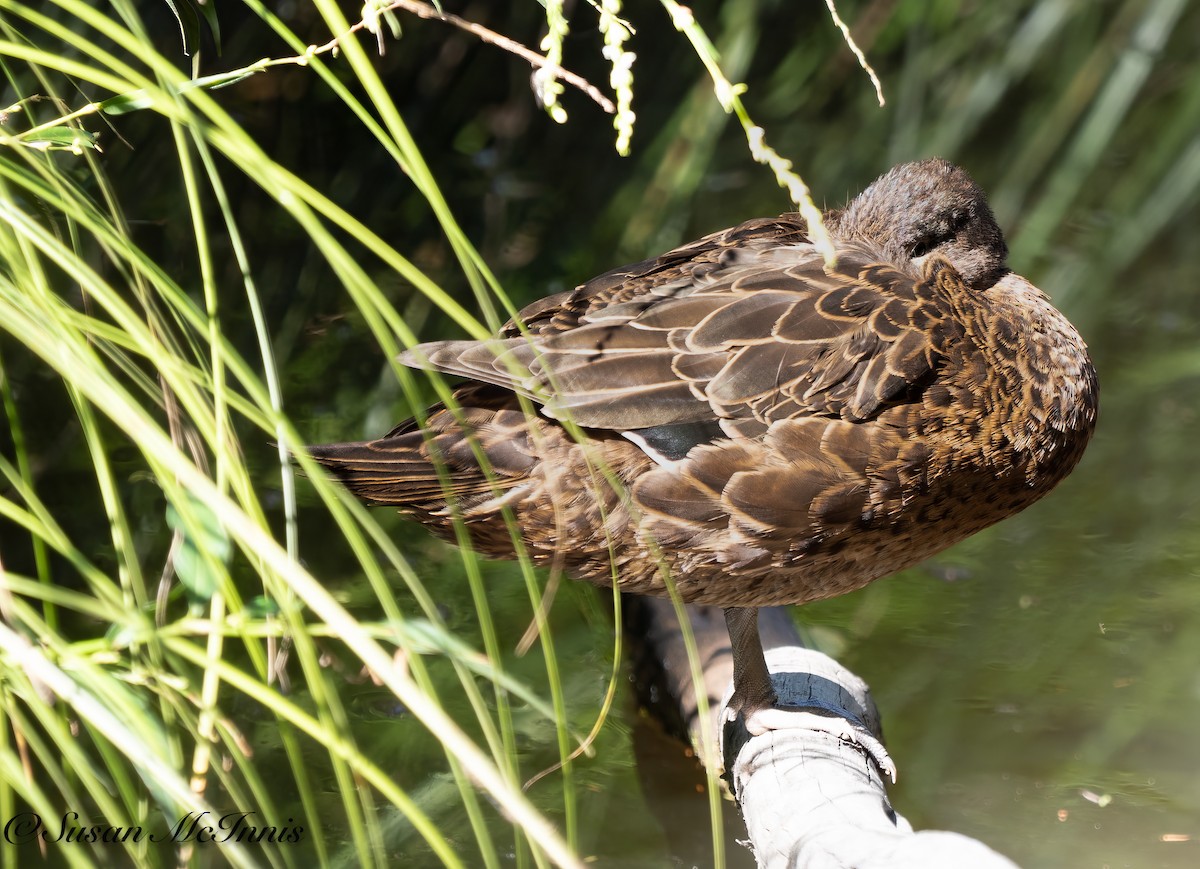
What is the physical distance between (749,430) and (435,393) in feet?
4.10

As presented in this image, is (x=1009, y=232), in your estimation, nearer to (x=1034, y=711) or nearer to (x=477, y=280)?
(x=1034, y=711)

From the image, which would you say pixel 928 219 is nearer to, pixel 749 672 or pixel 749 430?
pixel 749 430

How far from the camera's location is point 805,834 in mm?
1807

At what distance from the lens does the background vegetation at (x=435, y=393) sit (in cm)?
112

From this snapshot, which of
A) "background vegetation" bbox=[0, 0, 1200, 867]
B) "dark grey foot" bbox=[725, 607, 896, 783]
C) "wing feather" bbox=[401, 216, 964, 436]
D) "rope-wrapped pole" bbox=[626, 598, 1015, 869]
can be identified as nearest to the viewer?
"background vegetation" bbox=[0, 0, 1200, 867]

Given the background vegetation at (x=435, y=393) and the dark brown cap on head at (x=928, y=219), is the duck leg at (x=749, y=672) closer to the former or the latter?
the background vegetation at (x=435, y=393)

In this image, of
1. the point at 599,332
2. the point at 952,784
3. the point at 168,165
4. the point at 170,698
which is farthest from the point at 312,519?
the point at 170,698

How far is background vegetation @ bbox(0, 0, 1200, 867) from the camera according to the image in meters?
→ 1.12

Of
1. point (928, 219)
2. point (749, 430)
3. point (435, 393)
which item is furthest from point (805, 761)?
point (435, 393)

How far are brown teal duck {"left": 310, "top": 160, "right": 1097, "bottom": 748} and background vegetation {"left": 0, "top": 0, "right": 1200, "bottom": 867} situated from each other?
0.95 feet

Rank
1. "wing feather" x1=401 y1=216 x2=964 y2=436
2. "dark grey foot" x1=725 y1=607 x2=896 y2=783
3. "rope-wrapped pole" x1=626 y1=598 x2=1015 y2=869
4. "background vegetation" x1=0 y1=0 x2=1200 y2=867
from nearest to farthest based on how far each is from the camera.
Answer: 1. "background vegetation" x1=0 y1=0 x2=1200 y2=867
2. "rope-wrapped pole" x1=626 y1=598 x2=1015 y2=869
3. "wing feather" x1=401 y1=216 x2=964 y2=436
4. "dark grey foot" x1=725 y1=607 x2=896 y2=783

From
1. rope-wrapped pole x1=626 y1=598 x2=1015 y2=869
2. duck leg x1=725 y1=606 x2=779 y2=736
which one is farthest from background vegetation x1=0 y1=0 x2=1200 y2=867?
duck leg x1=725 y1=606 x2=779 y2=736

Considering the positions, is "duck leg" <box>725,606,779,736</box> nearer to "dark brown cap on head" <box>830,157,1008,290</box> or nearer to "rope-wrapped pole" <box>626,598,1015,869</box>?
"rope-wrapped pole" <box>626,598,1015,869</box>

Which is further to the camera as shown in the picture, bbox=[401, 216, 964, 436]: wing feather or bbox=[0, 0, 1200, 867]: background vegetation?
bbox=[401, 216, 964, 436]: wing feather
